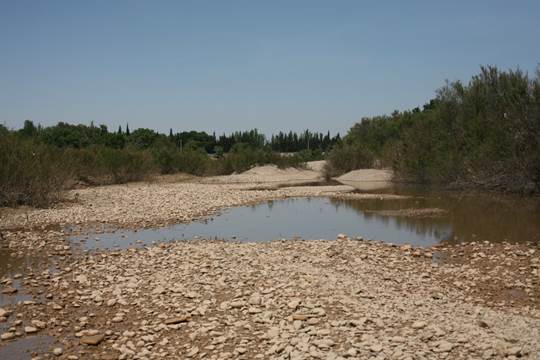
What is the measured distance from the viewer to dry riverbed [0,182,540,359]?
5.45 metres

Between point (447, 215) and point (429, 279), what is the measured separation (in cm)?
939

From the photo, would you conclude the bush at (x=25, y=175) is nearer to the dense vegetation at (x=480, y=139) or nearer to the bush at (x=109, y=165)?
the bush at (x=109, y=165)

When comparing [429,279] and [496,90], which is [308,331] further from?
[496,90]

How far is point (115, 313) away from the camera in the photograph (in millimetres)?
7074

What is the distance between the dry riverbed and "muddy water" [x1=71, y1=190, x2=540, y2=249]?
5.43ft

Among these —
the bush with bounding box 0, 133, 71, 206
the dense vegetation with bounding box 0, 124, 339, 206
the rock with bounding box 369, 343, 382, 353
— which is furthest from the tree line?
the rock with bounding box 369, 343, 382, 353

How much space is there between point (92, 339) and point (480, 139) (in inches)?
942

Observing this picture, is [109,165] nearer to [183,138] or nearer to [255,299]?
[255,299]

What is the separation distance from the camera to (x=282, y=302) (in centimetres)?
675

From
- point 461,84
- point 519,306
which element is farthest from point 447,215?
point 461,84

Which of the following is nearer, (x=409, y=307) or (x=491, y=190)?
(x=409, y=307)

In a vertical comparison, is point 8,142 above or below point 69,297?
above

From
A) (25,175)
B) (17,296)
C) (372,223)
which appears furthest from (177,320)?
(25,175)

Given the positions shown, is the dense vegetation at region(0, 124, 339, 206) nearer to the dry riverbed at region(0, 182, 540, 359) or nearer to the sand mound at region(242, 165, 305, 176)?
the sand mound at region(242, 165, 305, 176)
